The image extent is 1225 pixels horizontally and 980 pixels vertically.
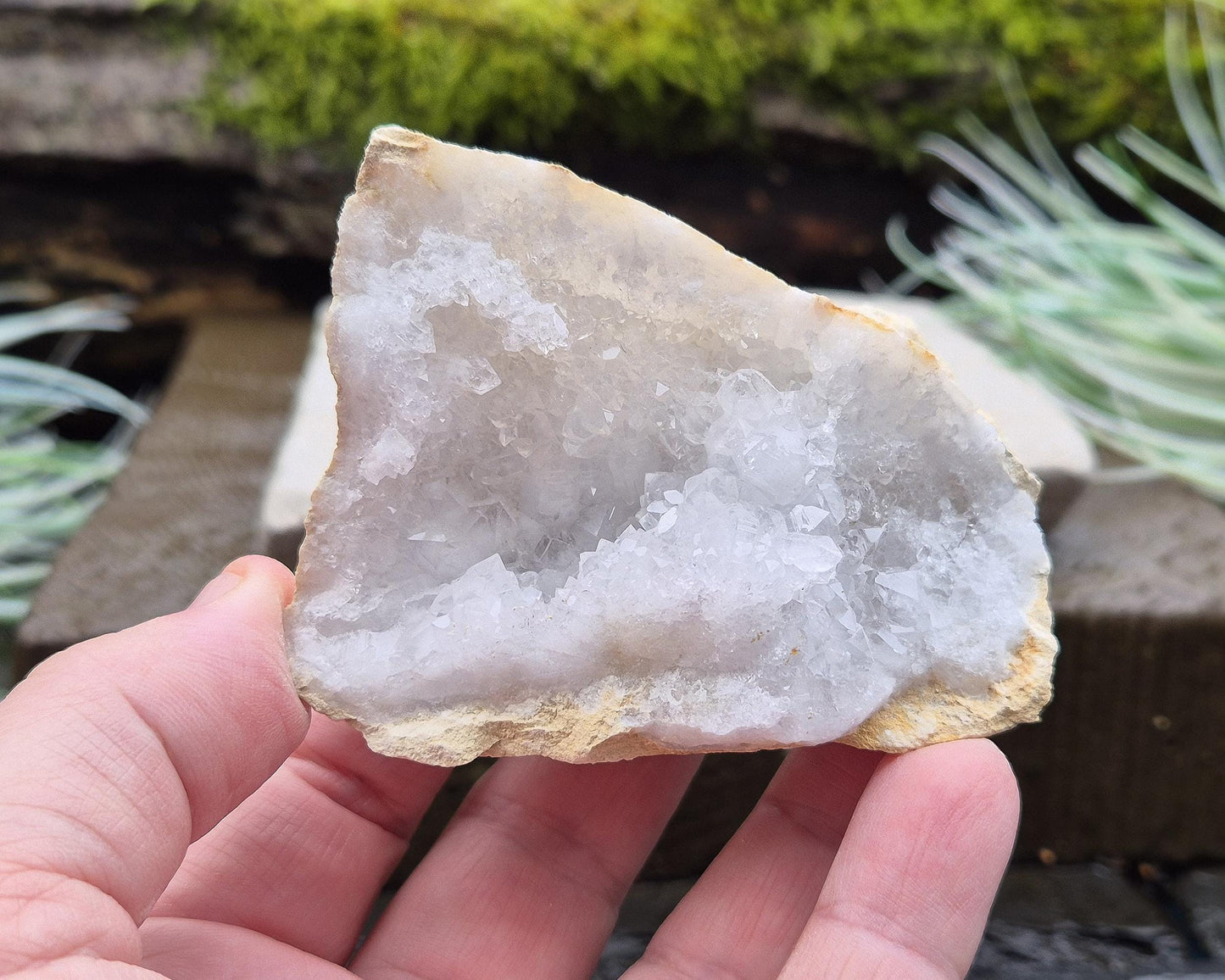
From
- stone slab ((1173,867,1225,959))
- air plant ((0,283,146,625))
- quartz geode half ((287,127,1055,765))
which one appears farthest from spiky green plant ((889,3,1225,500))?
air plant ((0,283,146,625))

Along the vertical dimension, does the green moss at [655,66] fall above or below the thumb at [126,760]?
above

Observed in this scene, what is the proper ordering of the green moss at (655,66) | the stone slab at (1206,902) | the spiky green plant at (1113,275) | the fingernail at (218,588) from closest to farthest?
the fingernail at (218,588)
the stone slab at (1206,902)
the spiky green plant at (1113,275)
the green moss at (655,66)

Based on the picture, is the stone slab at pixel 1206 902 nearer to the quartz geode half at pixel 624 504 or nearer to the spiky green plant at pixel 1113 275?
the spiky green plant at pixel 1113 275

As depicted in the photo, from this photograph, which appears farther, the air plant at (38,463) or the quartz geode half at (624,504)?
the air plant at (38,463)

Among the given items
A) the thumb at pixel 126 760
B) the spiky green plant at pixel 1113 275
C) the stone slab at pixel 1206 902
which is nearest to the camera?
the thumb at pixel 126 760

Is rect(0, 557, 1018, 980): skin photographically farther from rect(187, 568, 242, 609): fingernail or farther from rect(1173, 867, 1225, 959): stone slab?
rect(1173, 867, 1225, 959): stone slab

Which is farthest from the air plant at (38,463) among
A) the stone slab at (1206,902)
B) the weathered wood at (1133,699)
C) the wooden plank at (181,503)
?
the stone slab at (1206,902)
